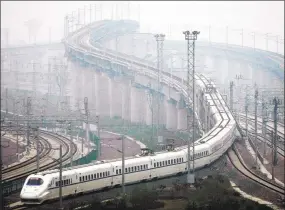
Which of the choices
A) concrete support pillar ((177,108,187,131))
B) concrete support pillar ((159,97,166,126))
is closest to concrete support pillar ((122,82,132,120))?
concrete support pillar ((159,97,166,126))

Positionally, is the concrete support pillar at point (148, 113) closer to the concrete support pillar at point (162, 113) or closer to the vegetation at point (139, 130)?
the vegetation at point (139, 130)

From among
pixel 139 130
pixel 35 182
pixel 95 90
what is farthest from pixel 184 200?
pixel 95 90

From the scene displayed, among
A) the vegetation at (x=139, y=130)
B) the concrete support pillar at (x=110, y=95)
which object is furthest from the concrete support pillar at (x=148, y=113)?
the concrete support pillar at (x=110, y=95)

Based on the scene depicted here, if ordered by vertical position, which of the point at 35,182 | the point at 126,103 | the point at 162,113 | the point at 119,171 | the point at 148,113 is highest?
the point at 35,182

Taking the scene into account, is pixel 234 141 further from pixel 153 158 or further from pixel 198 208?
pixel 198 208

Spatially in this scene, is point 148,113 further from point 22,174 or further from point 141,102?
point 22,174
